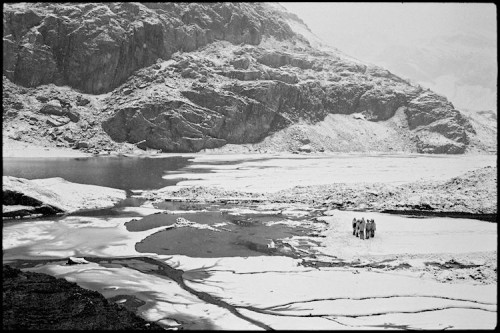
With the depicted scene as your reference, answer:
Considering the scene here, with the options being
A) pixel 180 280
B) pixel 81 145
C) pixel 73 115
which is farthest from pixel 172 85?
pixel 180 280

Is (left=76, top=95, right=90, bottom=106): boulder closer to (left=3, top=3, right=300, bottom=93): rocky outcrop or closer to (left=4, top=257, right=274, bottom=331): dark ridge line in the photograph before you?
(left=3, top=3, right=300, bottom=93): rocky outcrop

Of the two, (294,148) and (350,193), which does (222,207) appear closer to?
(350,193)

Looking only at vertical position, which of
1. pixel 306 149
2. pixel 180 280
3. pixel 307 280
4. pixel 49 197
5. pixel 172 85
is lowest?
pixel 180 280

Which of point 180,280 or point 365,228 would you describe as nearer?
point 180,280

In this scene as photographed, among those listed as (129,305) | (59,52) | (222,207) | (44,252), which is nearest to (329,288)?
(129,305)

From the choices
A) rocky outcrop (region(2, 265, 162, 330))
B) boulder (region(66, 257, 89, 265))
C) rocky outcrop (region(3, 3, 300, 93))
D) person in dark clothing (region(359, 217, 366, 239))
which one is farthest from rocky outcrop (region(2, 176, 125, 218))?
rocky outcrop (region(3, 3, 300, 93))

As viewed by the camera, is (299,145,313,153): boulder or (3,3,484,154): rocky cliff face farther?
(299,145,313,153): boulder

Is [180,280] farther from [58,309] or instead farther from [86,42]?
[86,42]

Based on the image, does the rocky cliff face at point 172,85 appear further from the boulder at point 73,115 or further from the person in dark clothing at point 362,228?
the person in dark clothing at point 362,228
